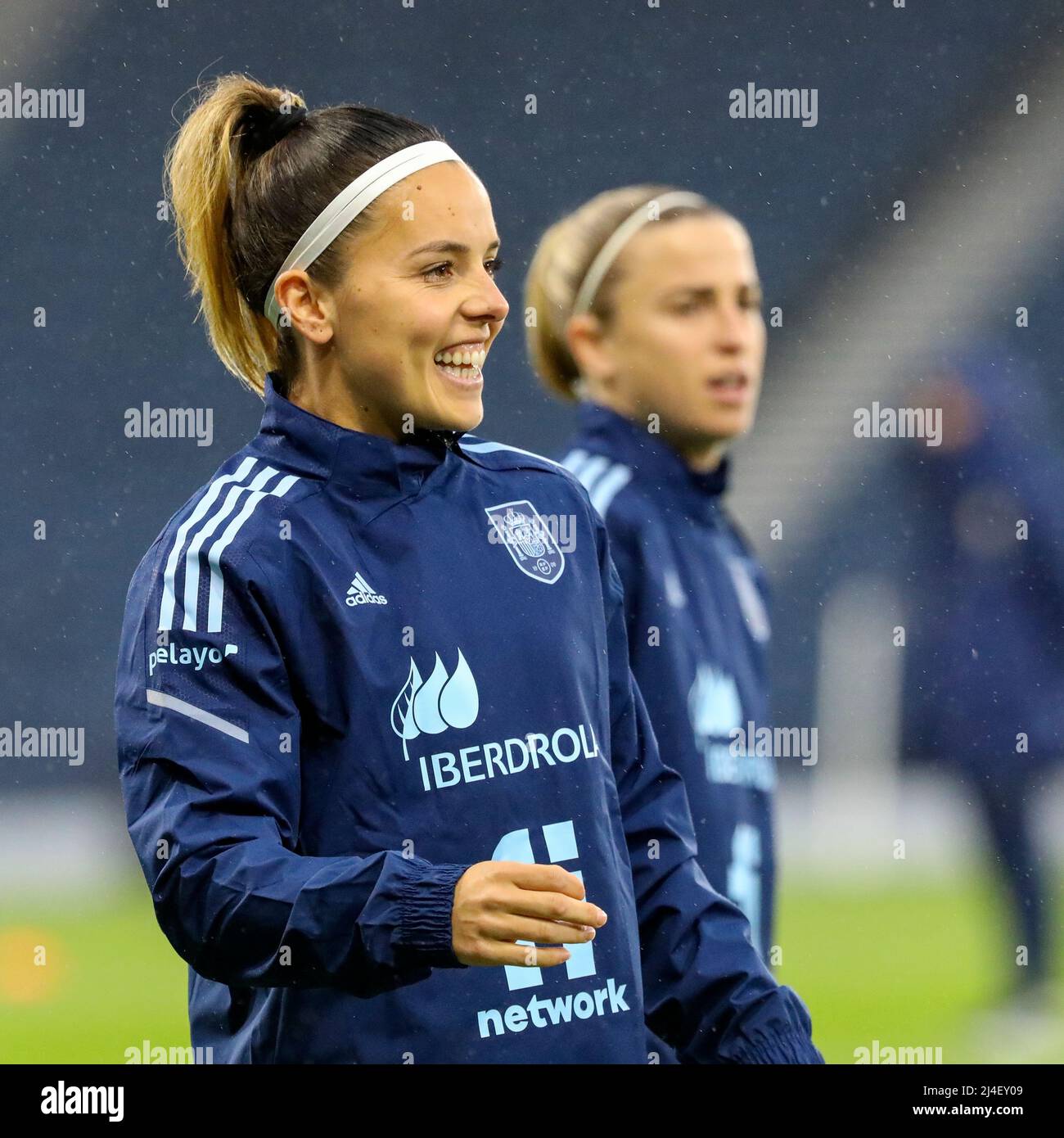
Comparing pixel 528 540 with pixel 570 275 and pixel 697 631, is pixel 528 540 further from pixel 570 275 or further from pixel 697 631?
pixel 570 275

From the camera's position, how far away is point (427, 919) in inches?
55.5

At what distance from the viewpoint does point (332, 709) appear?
1.54m

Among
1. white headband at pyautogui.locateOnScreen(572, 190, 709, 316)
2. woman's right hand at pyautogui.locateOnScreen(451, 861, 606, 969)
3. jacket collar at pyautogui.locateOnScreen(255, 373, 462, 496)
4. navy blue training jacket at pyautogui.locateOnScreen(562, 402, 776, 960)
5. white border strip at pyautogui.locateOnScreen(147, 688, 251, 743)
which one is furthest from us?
white headband at pyautogui.locateOnScreen(572, 190, 709, 316)

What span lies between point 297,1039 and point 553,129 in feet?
20.1

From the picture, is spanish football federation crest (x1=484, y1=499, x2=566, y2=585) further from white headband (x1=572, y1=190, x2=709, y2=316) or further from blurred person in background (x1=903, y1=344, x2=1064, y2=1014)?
blurred person in background (x1=903, y1=344, x2=1064, y2=1014)

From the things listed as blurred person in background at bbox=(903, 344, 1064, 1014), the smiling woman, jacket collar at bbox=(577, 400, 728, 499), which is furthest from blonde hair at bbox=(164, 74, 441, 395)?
blurred person in background at bbox=(903, 344, 1064, 1014)

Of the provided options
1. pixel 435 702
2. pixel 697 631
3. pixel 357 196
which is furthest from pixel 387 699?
pixel 697 631

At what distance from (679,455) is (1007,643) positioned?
229cm

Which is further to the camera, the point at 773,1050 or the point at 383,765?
the point at 773,1050

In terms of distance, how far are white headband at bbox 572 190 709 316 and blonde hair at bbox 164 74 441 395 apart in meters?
1.10

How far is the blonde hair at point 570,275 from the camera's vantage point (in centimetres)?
287

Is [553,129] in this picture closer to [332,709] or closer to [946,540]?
[946,540]

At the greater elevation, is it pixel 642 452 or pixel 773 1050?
pixel 642 452

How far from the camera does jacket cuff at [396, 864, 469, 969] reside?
141 centimetres
